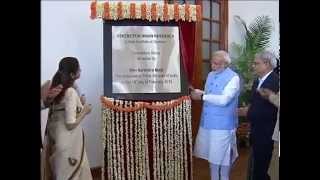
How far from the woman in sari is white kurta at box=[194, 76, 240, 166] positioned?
69 centimetres

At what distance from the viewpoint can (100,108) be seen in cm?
256

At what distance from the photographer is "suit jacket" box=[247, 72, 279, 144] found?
8.33 feet

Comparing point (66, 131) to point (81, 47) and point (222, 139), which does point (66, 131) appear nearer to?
point (81, 47)

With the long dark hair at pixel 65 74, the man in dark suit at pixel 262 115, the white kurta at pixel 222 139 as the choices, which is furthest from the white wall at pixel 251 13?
the long dark hair at pixel 65 74

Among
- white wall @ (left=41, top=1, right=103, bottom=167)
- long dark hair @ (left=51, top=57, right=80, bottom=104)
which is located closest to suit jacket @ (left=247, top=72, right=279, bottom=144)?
white wall @ (left=41, top=1, right=103, bottom=167)

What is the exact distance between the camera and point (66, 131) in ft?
8.07

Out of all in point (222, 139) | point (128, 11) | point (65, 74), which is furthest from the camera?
point (222, 139)

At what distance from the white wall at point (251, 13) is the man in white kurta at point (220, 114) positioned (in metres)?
0.16

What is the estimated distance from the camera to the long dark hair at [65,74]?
240 centimetres

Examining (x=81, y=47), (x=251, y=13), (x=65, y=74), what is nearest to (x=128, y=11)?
(x=81, y=47)

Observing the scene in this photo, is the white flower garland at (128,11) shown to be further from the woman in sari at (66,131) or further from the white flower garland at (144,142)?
the white flower garland at (144,142)

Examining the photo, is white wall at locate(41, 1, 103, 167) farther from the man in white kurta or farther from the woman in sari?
the man in white kurta

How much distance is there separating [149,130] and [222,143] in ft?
1.37
